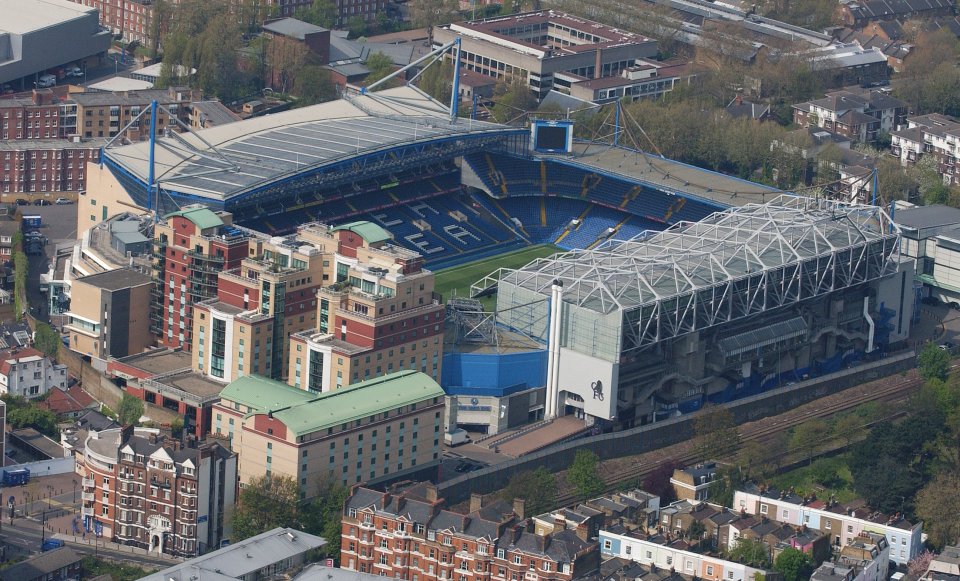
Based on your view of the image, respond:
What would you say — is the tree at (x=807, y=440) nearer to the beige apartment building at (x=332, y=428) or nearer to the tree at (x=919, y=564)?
the tree at (x=919, y=564)

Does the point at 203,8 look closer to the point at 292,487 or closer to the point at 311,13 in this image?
the point at 311,13

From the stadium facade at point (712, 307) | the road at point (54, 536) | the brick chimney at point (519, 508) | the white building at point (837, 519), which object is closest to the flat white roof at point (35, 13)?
the stadium facade at point (712, 307)

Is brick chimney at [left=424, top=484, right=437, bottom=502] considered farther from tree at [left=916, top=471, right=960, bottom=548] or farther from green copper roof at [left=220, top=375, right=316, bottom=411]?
tree at [left=916, top=471, right=960, bottom=548]

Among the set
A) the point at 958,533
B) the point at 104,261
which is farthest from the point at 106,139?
the point at 958,533

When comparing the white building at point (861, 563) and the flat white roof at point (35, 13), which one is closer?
the white building at point (861, 563)

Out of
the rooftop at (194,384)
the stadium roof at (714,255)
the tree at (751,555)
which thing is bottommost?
the tree at (751,555)

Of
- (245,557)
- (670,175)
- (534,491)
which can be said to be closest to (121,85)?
(670,175)
